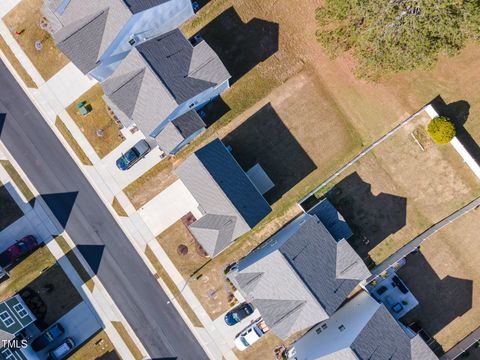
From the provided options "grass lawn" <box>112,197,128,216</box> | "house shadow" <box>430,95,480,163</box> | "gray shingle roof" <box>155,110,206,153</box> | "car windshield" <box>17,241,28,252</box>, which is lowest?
"house shadow" <box>430,95,480,163</box>

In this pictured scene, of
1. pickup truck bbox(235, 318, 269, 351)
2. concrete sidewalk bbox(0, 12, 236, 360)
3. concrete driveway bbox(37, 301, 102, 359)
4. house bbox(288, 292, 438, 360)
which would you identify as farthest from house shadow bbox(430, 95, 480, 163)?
concrete driveway bbox(37, 301, 102, 359)

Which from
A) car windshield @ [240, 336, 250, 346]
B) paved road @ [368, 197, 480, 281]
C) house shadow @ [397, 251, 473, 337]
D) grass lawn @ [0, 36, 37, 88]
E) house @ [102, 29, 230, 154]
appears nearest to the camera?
house @ [102, 29, 230, 154]

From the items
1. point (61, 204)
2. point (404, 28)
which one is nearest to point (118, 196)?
point (61, 204)

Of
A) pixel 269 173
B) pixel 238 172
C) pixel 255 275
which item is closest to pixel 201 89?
pixel 238 172

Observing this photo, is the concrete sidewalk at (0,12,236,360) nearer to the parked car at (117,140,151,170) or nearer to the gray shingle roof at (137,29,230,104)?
the parked car at (117,140,151,170)

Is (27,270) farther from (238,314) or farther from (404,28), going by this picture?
(404,28)

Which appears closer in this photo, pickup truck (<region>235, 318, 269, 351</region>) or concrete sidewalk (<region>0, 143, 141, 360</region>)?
pickup truck (<region>235, 318, 269, 351</region>)

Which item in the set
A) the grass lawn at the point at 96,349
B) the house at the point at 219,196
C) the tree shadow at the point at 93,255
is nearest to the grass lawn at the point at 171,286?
the tree shadow at the point at 93,255
